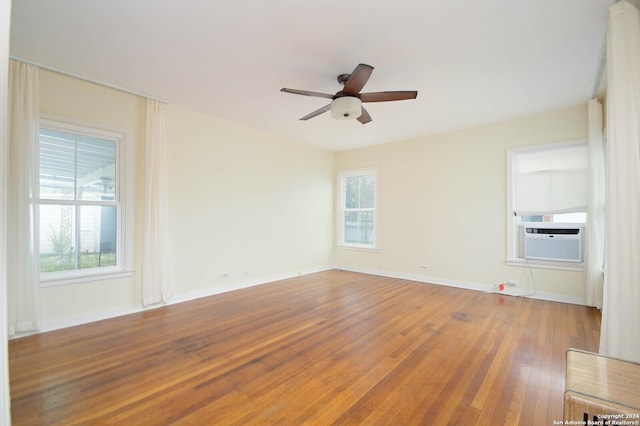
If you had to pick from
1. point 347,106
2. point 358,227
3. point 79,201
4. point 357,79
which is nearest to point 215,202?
point 79,201

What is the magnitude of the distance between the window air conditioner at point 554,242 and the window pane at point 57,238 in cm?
632

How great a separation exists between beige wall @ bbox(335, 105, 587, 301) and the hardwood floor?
0.97 metres

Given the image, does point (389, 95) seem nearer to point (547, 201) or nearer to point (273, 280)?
point (547, 201)

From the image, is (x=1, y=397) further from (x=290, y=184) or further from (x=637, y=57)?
(x=290, y=184)

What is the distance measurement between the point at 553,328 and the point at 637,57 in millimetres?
2724

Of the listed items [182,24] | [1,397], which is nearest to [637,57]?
[182,24]

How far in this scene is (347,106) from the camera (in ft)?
9.85

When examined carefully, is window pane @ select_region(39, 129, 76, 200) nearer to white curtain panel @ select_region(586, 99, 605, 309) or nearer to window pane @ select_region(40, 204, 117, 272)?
window pane @ select_region(40, 204, 117, 272)

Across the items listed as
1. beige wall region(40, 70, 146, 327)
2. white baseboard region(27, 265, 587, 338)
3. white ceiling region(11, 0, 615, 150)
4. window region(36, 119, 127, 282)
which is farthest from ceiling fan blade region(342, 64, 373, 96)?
white baseboard region(27, 265, 587, 338)

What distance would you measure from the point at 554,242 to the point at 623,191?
283 cm

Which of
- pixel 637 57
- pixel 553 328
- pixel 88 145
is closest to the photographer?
pixel 637 57

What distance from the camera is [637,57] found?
6.25ft

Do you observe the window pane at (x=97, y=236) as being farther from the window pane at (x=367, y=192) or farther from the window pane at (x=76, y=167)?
the window pane at (x=367, y=192)

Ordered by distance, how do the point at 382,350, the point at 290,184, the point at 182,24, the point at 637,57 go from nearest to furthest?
the point at 637,57 < the point at 182,24 < the point at 382,350 < the point at 290,184
